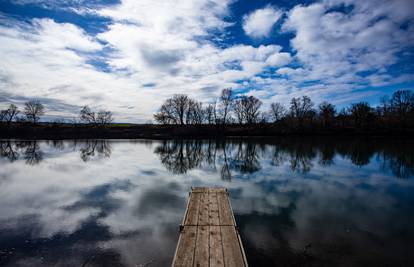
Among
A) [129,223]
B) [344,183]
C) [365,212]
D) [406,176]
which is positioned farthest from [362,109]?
[129,223]

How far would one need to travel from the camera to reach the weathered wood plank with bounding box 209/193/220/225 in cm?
727

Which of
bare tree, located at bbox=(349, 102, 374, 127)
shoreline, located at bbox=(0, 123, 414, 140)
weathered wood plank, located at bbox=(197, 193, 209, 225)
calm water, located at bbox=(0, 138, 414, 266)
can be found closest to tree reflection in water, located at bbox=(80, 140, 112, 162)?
calm water, located at bbox=(0, 138, 414, 266)

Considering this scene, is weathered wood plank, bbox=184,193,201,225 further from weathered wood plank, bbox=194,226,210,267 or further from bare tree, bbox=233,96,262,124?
bare tree, bbox=233,96,262,124

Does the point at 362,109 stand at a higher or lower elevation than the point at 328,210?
higher

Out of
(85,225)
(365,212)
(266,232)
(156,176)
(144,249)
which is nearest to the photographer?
(144,249)

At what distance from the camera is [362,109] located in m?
77.5

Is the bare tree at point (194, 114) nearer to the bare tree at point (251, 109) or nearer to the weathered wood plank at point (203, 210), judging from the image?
the bare tree at point (251, 109)

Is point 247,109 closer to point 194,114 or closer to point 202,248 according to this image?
point 194,114

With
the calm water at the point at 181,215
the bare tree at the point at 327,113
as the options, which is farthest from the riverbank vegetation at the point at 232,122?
the calm water at the point at 181,215

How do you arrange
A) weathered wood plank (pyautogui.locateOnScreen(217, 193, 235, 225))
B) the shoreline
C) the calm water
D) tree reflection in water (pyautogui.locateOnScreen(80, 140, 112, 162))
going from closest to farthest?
the calm water < weathered wood plank (pyautogui.locateOnScreen(217, 193, 235, 225)) < tree reflection in water (pyautogui.locateOnScreen(80, 140, 112, 162)) < the shoreline

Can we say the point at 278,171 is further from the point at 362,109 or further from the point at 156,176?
the point at 362,109

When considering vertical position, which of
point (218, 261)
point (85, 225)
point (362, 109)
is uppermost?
point (362, 109)

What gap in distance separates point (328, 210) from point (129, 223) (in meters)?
8.69

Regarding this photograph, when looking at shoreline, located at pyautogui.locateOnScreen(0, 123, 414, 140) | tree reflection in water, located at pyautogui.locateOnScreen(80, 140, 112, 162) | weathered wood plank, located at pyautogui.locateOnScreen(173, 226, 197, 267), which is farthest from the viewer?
shoreline, located at pyautogui.locateOnScreen(0, 123, 414, 140)
